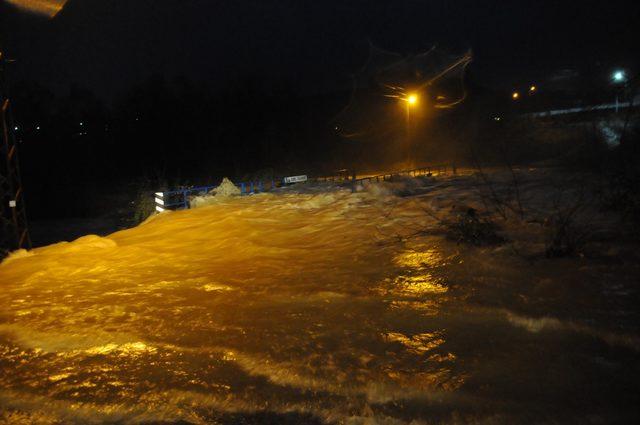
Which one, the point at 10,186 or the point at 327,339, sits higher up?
the point at 10,186

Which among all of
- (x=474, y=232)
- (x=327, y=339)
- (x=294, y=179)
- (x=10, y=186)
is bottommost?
(x=327, y=339)

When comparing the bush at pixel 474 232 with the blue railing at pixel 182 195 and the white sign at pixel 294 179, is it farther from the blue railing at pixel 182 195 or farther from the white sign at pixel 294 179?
the white sign at pixel 294 179

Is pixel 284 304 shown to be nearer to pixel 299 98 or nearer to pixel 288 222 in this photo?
pixel 288 222

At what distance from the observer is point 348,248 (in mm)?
9367

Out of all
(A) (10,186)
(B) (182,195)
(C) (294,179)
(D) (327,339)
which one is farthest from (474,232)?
(C) (294,179)

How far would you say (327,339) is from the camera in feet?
16.3

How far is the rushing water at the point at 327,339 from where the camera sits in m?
3.67

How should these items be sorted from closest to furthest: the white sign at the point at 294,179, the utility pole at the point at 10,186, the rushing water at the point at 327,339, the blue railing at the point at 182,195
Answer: the rushing water at the point at 327,339 → the utility pole at the point at 10,186 → the blue railing at the point at 182,195 → the white sign at the point at 294,179

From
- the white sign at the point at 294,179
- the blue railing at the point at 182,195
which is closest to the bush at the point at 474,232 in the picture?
the blue railing at the point at 182,195

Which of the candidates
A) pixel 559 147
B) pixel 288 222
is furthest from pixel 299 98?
pixel 288 222

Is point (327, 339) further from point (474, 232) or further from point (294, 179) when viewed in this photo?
point (294, 179)

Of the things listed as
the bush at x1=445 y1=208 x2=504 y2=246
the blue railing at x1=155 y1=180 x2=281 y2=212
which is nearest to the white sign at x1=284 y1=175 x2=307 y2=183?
the blue railing at x1=155 y1=180 x2=281 y2=212

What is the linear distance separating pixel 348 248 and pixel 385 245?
779 millimetres

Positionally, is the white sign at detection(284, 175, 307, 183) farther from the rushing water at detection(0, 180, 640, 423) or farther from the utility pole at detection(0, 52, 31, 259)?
the rushing water at detection(0, 180, 640, 423)
